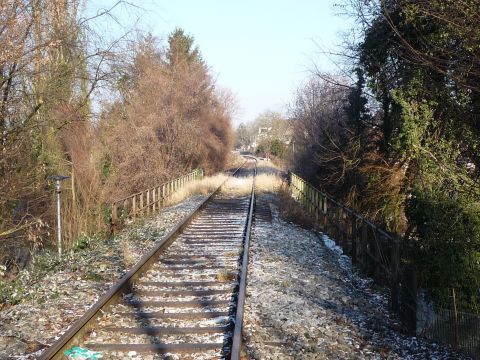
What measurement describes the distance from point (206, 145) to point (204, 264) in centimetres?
3527

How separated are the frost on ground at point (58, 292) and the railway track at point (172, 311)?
41 cm

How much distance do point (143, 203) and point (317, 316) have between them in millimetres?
12812

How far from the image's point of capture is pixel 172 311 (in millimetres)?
6805

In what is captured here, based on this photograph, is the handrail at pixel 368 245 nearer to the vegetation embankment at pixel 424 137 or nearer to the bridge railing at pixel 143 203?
the vegetation embankment at pixel 424 137

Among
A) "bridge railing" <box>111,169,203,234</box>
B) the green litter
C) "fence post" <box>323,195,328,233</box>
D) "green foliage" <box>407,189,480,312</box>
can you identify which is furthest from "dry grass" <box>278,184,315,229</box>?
the green litter

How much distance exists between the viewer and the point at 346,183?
694 inches

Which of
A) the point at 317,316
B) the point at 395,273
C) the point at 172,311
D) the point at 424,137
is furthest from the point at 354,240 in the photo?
the point at 172,311

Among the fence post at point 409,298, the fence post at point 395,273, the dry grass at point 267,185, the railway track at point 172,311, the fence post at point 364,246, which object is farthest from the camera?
the dry grass at point 267,185

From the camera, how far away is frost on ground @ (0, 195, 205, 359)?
579cm

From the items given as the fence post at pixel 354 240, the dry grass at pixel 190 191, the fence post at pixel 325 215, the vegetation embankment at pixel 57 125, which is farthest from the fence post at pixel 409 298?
the dry grass at pixel 190 191

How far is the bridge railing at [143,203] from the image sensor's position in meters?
14.5

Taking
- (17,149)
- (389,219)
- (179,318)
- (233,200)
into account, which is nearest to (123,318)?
(179,318)

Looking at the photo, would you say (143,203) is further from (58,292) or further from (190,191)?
(58,292)

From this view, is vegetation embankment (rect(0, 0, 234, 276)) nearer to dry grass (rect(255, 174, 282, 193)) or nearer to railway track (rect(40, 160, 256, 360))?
railway track (rect(40, 160, 256, 360))
